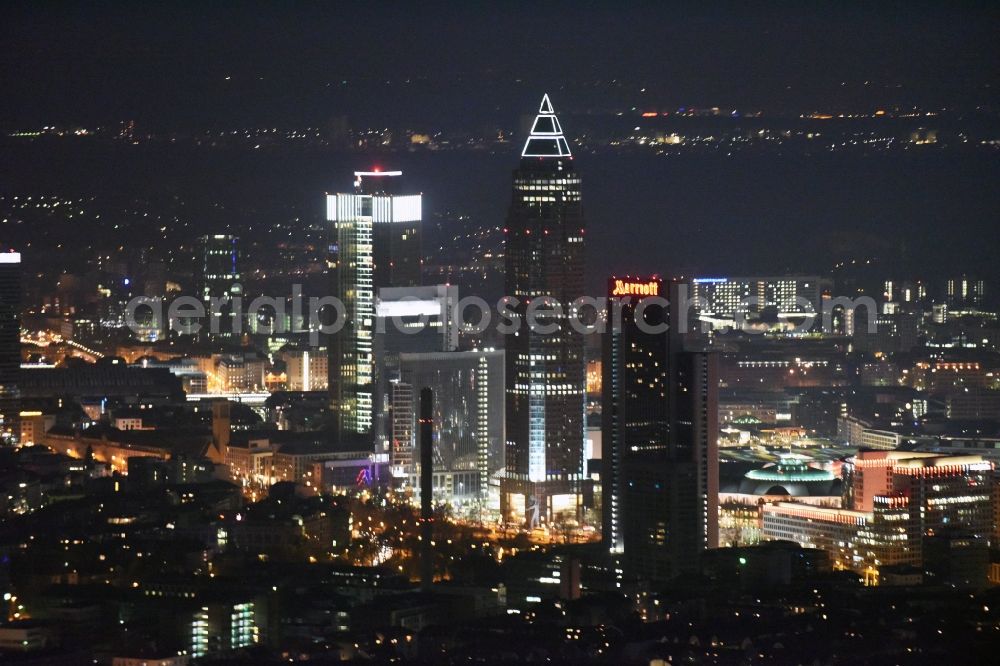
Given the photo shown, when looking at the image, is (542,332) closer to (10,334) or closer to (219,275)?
(10,334)

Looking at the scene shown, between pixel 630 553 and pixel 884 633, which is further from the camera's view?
pixel 630 553

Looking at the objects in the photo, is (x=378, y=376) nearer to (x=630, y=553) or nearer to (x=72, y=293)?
(x=72, y=293)

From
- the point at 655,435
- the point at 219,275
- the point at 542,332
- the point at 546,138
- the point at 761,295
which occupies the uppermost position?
the point at 546,138

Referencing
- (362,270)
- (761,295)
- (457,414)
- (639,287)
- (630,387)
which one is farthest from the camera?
(761,295)

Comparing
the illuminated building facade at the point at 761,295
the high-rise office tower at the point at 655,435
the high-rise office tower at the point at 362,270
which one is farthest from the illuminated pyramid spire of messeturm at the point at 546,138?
the illuminated building facade at the point at 761,295

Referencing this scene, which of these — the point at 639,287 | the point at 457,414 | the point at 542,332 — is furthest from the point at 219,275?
the point at 639,287

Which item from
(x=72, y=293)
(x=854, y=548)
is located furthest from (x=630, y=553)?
(x=72, y=293)
